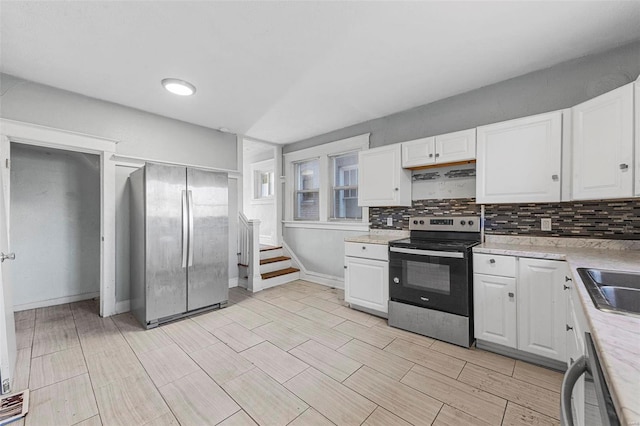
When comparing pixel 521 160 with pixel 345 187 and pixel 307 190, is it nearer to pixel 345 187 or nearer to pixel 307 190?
pixel 345 187

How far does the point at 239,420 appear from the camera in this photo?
60.9 inches

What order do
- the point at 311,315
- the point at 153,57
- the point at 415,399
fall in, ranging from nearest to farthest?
the point at 415,399, the point at 153,57, the point at 311,315

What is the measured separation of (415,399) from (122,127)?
401 centimetres

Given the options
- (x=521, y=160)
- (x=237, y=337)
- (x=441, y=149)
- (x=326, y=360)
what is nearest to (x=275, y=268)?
(x=237, y=337)

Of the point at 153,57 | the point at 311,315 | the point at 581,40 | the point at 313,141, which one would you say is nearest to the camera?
Result: the point at 581,40

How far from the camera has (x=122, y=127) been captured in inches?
Answer: 123

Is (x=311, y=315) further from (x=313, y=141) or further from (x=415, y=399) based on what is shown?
(x=313, y=141)

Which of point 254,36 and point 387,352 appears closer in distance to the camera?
point 254,36

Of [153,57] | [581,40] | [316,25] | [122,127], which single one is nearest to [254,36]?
[316,25]

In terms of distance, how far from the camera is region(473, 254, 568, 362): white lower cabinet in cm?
190

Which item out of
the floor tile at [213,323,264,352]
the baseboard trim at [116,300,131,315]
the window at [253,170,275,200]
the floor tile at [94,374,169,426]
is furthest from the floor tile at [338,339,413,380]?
the window at [253,170,275,200]

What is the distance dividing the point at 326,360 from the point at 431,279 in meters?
1.21

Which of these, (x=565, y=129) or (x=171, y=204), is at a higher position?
(x=565, y=129)

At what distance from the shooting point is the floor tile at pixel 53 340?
2.29m
